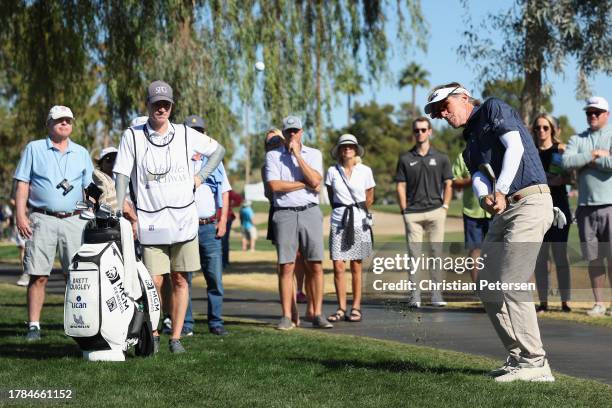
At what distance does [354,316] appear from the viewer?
1252 centimetres

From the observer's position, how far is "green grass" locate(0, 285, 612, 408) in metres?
7.14

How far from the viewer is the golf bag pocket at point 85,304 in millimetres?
8655

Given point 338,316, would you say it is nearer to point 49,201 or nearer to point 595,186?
point 595,186

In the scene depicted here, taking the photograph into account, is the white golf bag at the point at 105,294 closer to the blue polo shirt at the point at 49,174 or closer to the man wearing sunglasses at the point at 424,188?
the blue polo shirt at the point at 49,174

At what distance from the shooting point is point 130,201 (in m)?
10.2

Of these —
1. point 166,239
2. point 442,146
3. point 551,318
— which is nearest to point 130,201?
point 166,239

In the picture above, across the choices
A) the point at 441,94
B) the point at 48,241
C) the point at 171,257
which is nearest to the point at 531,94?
the point at 48,241

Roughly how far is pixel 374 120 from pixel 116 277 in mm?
87657

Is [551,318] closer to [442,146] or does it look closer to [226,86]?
[226,86]

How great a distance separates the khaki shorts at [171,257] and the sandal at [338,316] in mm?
3130

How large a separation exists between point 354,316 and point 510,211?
5000 mm

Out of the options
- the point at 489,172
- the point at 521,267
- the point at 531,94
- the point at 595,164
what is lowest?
the point at 521,267

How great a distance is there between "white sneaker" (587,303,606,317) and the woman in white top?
2487 millimetres

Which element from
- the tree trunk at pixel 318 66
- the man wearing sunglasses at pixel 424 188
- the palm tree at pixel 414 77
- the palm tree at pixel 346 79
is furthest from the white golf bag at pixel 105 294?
the palm tree at pixel 414 77
